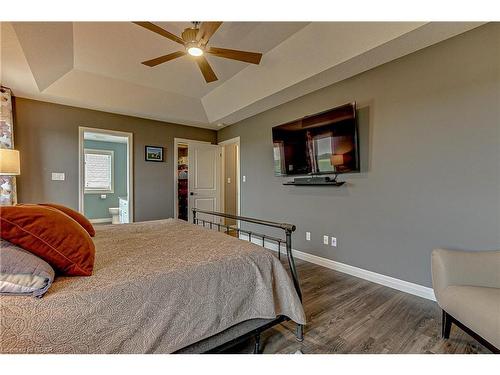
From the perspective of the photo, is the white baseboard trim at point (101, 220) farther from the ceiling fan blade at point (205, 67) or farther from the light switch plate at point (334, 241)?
Answer: the light switch plate at point (334, 241)

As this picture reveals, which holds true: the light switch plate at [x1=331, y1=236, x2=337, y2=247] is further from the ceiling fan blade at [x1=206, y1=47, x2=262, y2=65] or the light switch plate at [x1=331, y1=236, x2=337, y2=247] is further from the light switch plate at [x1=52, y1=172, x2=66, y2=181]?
the light switch plate at [x1=52, y1=172, x2=66, y2=181]

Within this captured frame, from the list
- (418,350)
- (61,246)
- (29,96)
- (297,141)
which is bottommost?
(418,350)

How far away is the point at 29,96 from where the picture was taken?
3.51 metres

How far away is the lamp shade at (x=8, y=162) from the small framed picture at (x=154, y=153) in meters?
2.01

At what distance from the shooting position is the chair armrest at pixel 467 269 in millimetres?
1618

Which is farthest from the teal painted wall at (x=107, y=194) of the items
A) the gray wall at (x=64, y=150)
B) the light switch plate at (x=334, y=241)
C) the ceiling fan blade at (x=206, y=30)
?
the light switch plate at (x=334, y=241)

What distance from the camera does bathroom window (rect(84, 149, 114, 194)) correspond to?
21.0 ft

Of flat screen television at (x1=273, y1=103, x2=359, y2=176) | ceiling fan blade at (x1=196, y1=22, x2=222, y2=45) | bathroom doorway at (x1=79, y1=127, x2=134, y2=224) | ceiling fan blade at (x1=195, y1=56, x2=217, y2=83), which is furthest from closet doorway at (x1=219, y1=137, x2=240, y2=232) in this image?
ceiling fan blade at (x1=196, y1=22, x2=222, y2=45)

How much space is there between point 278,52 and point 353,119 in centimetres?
128

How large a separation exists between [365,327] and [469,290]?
0.74m

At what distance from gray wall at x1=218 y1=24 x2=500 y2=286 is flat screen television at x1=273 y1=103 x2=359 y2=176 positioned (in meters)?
0.16

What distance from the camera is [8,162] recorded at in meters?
2.71

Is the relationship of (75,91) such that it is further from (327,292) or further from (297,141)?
(327,292)
